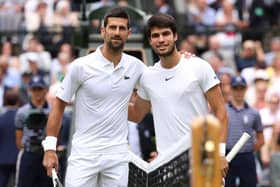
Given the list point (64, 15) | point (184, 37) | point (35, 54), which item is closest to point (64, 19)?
point (64, 15)

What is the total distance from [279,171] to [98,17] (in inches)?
122

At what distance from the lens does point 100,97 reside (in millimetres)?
10453

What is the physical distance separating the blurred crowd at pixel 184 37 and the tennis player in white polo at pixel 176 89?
833cm

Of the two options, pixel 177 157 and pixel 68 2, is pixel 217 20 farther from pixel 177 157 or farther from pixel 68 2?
pixel 177 157

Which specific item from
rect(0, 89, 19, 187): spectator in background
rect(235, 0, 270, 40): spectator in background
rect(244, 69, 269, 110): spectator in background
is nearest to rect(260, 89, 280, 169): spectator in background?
rect(244, 69, 269, 110): spectator in background

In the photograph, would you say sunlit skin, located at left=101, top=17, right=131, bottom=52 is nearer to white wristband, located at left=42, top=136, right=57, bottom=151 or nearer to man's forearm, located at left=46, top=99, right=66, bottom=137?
man's forearm, located at left=46, top=99, right=66, bottom=137

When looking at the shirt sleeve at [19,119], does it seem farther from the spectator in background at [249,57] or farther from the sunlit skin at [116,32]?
the spectator in background at [249,57]

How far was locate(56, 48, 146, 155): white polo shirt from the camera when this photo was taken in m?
10.5

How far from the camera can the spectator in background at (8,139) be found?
15.6m

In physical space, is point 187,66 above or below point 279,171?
above

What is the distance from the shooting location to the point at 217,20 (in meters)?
22.5

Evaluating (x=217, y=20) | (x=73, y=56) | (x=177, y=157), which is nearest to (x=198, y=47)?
(x=217, y=20)

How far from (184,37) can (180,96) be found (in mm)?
11461

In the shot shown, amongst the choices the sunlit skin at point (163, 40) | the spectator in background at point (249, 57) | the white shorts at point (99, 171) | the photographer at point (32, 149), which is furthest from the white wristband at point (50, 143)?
the spectator in background at point (249, 57)
